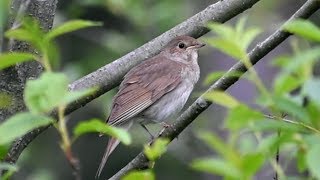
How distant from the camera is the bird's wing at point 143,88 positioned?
19.3 feet

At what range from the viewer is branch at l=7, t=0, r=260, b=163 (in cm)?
438

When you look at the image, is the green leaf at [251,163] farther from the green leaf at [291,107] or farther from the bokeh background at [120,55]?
the bokeh background at [120,55]

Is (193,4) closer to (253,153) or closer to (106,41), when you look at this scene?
(106,41)

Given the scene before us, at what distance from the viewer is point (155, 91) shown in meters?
6.19

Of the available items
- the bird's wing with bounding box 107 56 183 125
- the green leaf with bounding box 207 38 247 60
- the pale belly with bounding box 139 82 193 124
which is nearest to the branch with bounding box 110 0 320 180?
the green leaf with bounding box 207 38 247 60

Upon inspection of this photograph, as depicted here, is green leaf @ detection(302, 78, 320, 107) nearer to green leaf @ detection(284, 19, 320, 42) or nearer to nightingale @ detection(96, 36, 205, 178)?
green leaf @ detection(284, 19, 320, 42)

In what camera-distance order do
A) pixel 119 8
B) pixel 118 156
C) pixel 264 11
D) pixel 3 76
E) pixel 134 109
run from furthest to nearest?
pixel 118 156
pixel 264 11
pixel 119 8
pixel 134 109
pixel 3 76

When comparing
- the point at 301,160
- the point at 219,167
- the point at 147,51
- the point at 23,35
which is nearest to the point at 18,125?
the point at 23,35

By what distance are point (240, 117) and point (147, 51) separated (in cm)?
307

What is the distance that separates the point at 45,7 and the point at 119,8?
335 cm

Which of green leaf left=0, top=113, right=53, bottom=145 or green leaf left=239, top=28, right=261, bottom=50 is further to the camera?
green leaf left=239, top=28, right=261, bottom=50

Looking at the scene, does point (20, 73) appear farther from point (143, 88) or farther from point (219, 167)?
point (219, 167)

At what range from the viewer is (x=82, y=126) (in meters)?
1.73

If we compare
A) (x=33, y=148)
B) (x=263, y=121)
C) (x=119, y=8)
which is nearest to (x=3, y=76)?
(x=263, y=121)
